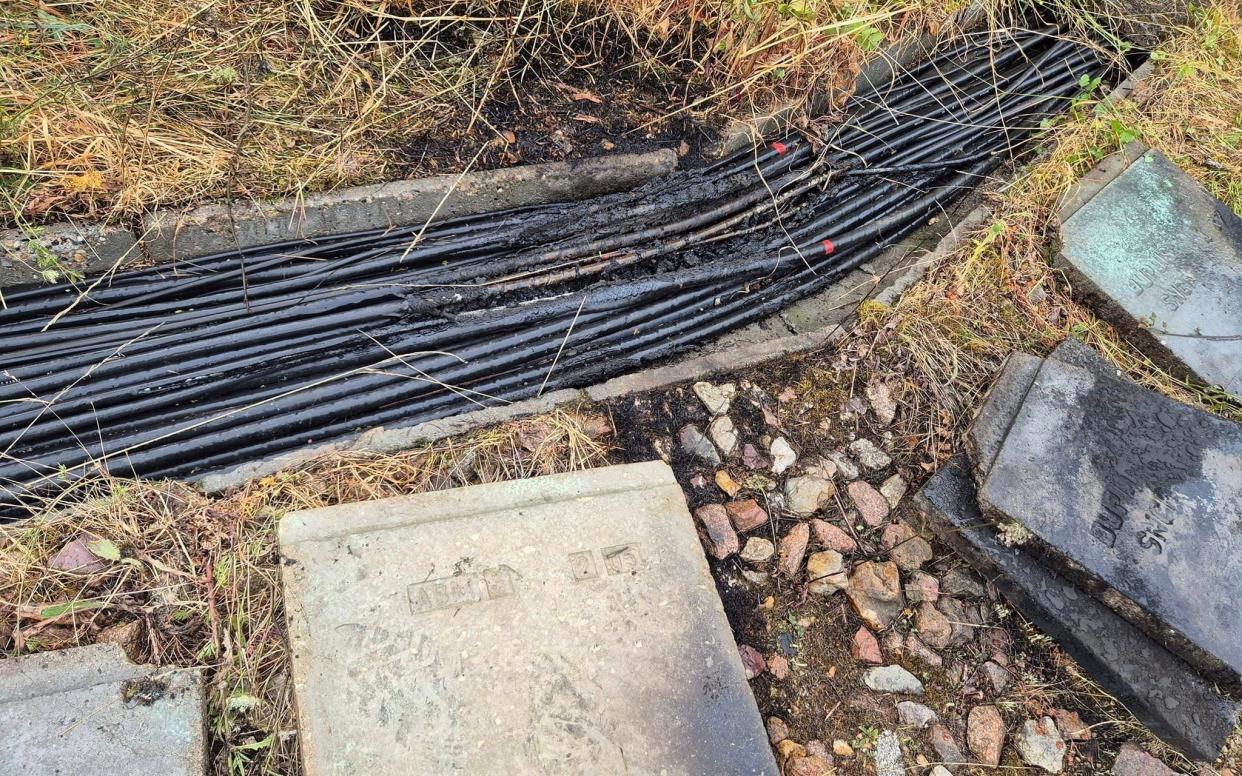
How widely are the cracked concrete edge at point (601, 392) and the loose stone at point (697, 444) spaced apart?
0.61 ft

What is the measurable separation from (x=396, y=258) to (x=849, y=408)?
172 centimetres

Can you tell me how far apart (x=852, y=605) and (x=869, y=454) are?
537 millimetres

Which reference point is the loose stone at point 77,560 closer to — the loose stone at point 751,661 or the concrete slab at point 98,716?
the concrete slab at point 98,716

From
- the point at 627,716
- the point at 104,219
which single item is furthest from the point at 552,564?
the point at 104,219

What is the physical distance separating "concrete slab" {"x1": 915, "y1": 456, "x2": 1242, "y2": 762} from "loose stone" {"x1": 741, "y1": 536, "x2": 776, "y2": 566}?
1.65 feet

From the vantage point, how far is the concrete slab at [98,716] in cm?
177

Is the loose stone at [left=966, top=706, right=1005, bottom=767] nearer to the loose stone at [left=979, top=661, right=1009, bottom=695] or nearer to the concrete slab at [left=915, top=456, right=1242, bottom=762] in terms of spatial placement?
the loose stone at [left=979, top=661, right=1009, bottom=695]

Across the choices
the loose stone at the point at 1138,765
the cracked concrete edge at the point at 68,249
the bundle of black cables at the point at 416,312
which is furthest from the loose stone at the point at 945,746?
the cracked concrete edge at the point at 68,249

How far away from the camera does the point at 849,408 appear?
2.77 metres

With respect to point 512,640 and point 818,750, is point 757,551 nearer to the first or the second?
point 818,750

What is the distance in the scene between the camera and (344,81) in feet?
10.2

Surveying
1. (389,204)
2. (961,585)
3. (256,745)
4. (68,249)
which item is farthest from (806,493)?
(68,249)

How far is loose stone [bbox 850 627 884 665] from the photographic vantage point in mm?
2312

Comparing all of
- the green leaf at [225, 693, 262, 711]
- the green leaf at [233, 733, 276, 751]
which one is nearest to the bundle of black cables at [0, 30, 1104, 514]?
the green leaf at [225, 693, 262, 711]
